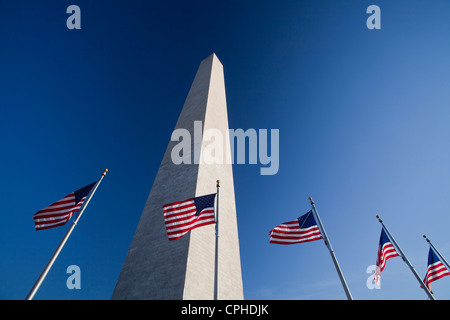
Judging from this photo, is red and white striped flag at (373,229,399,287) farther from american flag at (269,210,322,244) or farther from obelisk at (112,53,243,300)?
obelisk at (112,53,243,300)

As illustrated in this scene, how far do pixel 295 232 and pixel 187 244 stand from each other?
4.81m

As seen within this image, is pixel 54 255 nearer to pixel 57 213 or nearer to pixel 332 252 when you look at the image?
pixel 57 213

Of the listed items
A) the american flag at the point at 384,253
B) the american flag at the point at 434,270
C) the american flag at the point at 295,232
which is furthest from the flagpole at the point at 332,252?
the american flag at the point at 434,270

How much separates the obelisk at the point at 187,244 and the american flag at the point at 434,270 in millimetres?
9518

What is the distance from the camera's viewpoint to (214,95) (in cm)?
2222

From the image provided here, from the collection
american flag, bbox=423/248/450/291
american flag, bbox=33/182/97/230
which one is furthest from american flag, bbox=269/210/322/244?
american flag, bbox=423/248/450/291

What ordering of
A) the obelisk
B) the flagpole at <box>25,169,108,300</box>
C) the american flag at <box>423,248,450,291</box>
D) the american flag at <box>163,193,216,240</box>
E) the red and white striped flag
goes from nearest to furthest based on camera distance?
the flagpole at <box>25,169,108,300</box> → the american flag at <box>163,193,216,240</box> → the obelisk → the red and white striped flag → the american flag at <box>423,248,450,291</box>

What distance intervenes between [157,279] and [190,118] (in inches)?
500

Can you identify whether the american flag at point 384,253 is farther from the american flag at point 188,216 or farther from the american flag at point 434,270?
the american flag at point 188,216

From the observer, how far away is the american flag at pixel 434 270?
11.7m

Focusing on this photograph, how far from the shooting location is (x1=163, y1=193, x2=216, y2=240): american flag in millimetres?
7891

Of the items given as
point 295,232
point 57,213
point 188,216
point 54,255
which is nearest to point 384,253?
point 295,232

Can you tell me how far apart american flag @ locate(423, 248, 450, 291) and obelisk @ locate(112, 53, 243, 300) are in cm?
952
